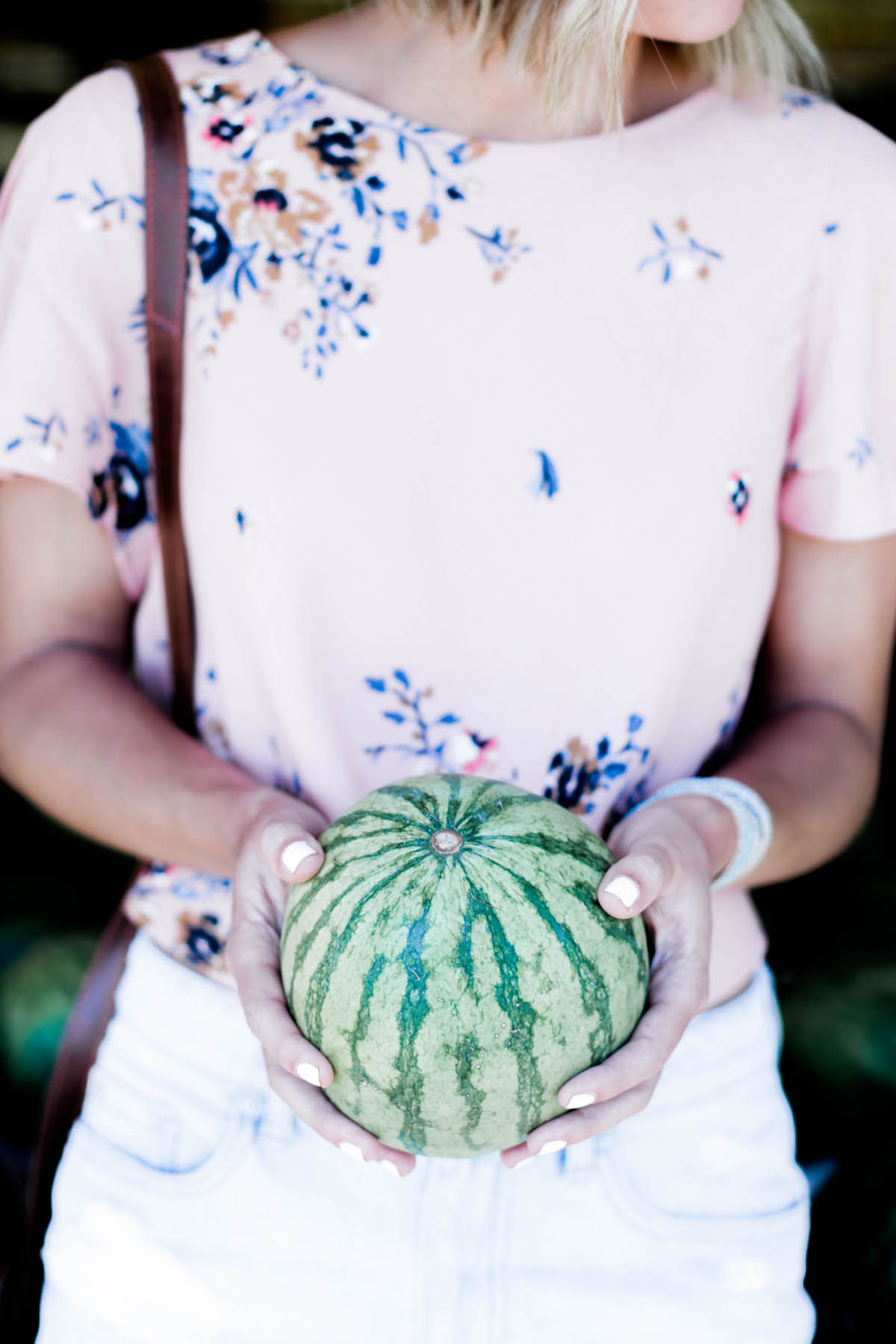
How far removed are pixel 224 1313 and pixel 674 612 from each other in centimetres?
93

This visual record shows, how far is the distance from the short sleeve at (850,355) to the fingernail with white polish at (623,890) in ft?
2.13

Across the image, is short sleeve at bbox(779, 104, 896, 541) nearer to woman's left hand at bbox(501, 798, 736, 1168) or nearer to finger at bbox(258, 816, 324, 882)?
woman's left hand at bbox(501, 798, 736, 1168)

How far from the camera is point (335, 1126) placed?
1.08m

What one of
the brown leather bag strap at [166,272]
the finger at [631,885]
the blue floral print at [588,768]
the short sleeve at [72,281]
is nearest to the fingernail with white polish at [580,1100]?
the finger at [631,885]

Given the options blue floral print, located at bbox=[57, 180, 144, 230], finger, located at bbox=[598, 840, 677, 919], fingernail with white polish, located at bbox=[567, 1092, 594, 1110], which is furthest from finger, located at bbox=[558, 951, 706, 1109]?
blue floral print, located at bbox=[57, 180, 144, 230]

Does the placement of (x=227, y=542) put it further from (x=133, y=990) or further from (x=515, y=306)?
(x=133, y=990)

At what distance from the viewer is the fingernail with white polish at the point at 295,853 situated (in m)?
1.10

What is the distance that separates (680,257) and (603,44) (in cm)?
25

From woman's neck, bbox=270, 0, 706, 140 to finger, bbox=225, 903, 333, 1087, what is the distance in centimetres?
94

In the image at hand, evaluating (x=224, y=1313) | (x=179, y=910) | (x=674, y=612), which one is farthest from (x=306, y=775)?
(x=224, y=1313)

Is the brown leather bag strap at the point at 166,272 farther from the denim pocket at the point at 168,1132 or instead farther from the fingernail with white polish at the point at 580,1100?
the fingernail with white polish at the point at 580,1100

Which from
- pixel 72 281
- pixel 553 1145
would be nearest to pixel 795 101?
pixel 72 281

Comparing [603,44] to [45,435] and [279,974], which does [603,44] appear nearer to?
[45,435]

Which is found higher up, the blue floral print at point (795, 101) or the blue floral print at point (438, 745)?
the blue floral print at point (795, 101)
